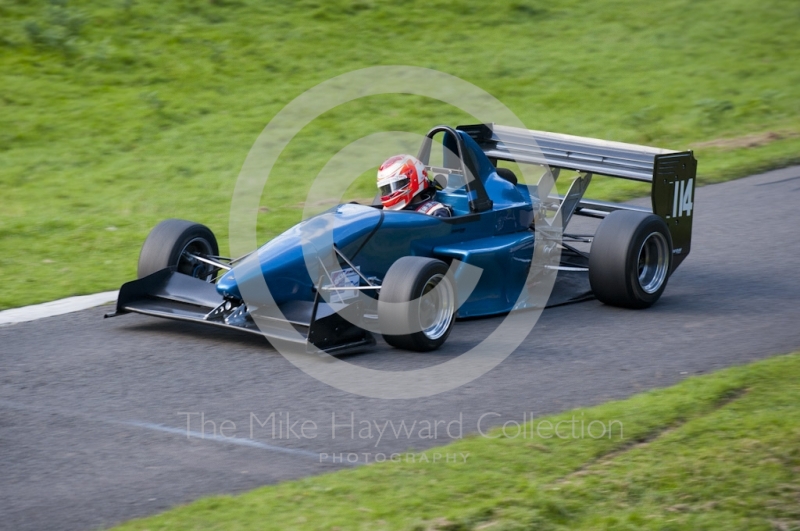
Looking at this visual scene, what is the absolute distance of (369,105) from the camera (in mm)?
16656

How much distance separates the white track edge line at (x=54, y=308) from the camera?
762cm

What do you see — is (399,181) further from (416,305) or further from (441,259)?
(416,305)

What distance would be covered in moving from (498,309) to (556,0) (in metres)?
17.0

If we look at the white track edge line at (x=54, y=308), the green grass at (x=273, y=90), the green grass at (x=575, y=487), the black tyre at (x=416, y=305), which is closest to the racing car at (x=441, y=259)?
the black tyre at (x=416, y=305)

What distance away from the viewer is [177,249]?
296 inches

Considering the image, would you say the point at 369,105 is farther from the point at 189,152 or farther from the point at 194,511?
the point at 194,511

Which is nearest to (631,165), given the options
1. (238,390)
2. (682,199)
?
(682,199)

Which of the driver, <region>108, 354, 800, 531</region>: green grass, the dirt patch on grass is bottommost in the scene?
<region>108, 354, 800, 531</region>: green grass

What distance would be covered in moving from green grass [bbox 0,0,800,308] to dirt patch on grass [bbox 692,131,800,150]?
0.30m

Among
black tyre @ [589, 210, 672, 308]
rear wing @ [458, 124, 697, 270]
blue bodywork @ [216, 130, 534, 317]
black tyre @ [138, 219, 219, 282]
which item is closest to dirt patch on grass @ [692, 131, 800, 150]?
rear wing @ [458, 124, 697, 270]

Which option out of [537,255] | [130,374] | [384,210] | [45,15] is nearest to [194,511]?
[130,374]

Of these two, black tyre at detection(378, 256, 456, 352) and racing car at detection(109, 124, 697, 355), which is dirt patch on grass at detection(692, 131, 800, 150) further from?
black tyre at detection(378, 256, 456, 352)

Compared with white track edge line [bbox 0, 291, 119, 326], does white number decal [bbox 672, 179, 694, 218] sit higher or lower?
higher

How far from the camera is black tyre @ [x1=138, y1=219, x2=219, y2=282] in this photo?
7484 millimetres
